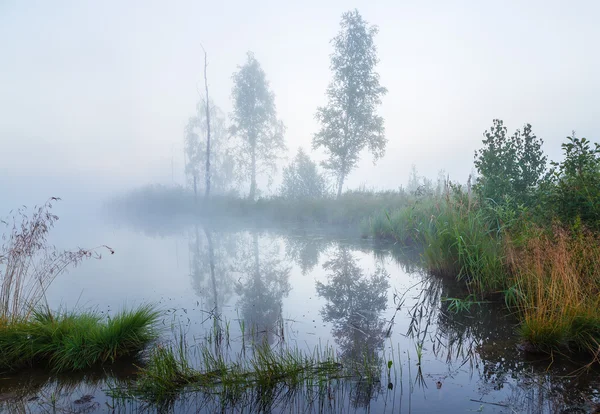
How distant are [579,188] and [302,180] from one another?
21.7 m

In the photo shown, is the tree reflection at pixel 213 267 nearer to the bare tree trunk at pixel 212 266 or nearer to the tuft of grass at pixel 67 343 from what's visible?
the bare tree trunk at pixel 212 266

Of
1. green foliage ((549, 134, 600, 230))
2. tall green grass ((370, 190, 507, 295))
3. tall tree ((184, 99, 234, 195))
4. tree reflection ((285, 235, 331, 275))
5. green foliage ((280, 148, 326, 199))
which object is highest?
tall tree ((184, 99, 234, 195))

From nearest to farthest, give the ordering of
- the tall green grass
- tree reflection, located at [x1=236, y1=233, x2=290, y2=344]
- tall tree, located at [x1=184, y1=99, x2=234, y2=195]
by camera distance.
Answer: tree reflection, located at [x1=236, y1=233, x2=290, y2=344] < the tall green grass < tall tree, located at [x1=184, y1=99, x2=234, y2=195]

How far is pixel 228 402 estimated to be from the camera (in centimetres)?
299

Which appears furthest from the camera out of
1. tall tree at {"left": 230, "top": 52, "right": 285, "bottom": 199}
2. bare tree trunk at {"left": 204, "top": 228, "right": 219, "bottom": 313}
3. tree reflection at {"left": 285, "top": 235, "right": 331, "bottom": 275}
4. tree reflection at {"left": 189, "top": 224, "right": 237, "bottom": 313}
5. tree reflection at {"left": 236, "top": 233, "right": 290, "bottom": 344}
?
tall tree at {"left": 230, "top": 52, "right": 285, "bottom": 199}

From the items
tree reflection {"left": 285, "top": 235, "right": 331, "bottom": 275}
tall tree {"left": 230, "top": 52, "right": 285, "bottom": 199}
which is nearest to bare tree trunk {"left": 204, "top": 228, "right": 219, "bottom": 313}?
tree reflection {"left": 285, "top": 235, "right": 331, "bottom": 275}

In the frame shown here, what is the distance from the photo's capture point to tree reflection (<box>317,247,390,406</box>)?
370 cm

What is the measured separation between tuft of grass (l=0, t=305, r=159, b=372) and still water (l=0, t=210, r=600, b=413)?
0.19m

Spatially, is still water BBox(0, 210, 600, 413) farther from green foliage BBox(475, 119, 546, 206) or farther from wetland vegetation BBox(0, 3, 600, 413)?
green foliage BBox(475, 119, 546, 206)

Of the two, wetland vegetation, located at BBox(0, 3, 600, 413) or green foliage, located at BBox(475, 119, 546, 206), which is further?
green foliage, located at BBox(475, 119, 546, 206)

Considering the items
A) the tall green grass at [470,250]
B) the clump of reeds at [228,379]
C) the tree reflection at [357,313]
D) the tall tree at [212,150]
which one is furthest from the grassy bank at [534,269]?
the tall tree at [212,150]

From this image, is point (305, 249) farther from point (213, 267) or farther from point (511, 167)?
point (511, 167)

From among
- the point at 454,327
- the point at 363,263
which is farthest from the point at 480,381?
the point at 363,263

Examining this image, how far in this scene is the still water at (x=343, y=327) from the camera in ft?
9.82
